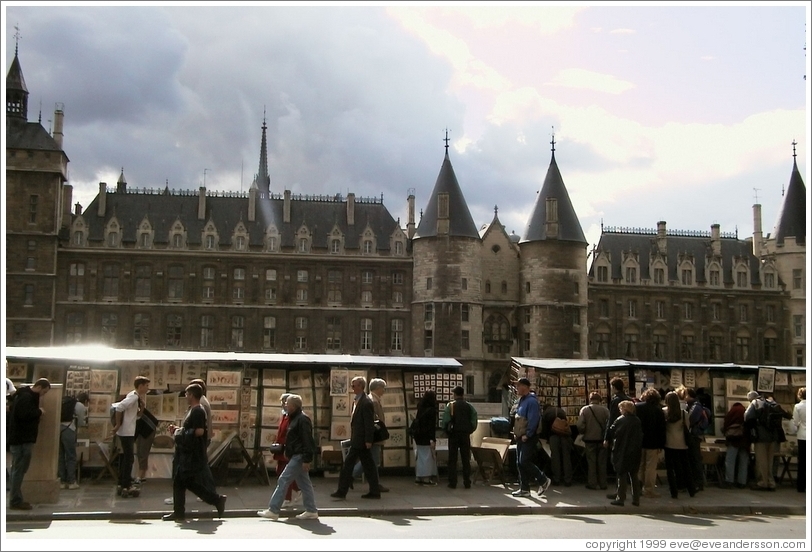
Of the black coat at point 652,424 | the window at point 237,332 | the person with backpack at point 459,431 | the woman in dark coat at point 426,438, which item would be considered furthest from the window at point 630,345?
the person with backpack at point 459,431

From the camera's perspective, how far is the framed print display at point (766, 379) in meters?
19.6

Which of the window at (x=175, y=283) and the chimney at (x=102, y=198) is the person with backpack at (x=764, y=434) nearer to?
the window at (x=175, y=283)

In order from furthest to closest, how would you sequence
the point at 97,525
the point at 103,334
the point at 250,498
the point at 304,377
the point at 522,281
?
1. the point at 522,281
2. the point at 103,334
3. the point at 304,377
4. the point at 250,498
5. the point at 97,525

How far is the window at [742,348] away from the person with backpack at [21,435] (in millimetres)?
59398

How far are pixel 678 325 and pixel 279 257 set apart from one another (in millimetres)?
28296

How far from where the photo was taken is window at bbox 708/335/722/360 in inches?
2554

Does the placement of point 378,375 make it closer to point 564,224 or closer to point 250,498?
point 250,498

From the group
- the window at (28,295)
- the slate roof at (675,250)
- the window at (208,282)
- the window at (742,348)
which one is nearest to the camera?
the window at (28,295)

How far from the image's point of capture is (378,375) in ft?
62.2

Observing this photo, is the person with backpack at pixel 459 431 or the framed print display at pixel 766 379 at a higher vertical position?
the framed print display at pixel 766 379

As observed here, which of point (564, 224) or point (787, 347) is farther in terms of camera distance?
point (787, 347)

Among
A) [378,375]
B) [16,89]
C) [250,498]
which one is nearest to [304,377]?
[378,375]

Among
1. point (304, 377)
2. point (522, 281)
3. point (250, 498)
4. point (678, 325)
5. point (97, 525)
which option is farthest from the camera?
point (678, 325)

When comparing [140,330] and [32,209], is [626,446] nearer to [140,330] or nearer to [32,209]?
[140,330]
